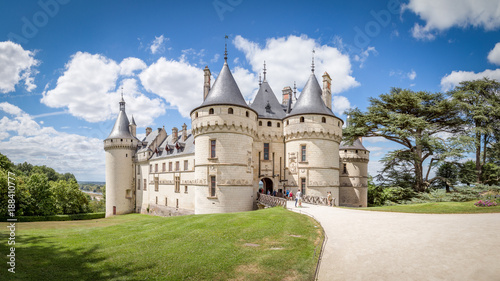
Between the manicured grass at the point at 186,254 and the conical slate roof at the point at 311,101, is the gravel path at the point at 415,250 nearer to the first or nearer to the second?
the manicured grass at the point at 186,254

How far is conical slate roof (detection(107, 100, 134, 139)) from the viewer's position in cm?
4905

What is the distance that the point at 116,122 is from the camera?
50438 millimetres

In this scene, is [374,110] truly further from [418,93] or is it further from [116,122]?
[116,122]

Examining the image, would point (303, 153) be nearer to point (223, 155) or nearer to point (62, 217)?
point (223, 155)

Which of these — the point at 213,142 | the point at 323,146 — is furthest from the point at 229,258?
the point at 323,146

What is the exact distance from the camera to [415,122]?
89.2 ft

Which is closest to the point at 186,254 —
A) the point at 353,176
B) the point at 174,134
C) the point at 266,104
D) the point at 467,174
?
the point at 266,104

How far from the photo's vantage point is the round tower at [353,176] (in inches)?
1564

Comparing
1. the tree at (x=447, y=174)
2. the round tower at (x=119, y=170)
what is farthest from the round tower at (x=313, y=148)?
the round tower at (x=119, y=170)

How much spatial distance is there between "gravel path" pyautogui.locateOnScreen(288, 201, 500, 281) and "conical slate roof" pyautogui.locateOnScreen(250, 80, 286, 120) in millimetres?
20097

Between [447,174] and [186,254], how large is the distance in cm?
2942

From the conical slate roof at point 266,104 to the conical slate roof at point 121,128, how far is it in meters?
27.2

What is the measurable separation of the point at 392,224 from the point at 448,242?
12.6ft

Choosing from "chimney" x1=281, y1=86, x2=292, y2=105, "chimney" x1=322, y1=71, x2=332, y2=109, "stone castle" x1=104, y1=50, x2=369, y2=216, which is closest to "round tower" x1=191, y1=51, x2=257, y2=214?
"stone castle" x1=104, y1=50, x2=369, y2=216
